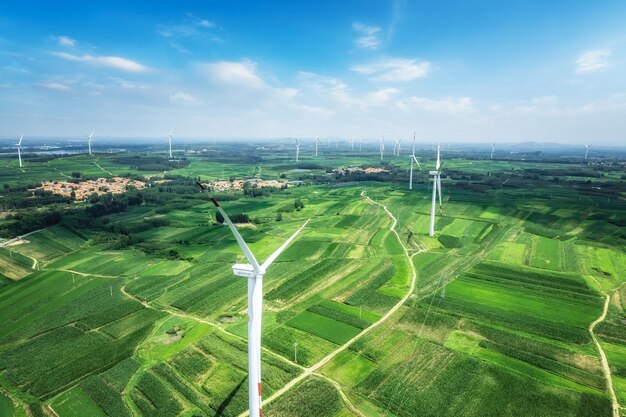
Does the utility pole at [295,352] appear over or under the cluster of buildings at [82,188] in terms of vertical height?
under

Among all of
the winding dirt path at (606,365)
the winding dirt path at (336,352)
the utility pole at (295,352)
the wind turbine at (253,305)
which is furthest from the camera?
the utility pole at (295,352)

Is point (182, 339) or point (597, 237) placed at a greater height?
point (597, 237)

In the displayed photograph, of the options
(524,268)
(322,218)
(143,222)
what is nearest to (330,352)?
(524,268)

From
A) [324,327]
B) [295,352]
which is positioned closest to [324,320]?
[324,327]

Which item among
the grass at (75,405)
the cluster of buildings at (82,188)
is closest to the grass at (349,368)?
the grass at (75,405)

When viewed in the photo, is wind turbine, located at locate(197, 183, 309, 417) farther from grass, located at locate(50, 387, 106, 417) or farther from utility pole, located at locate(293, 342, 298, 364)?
grass, located at locate(50, 387, 106, 417)

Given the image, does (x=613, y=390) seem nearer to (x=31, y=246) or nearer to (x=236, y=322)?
(x=236, y=322)

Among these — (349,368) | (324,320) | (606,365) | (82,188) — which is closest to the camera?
(349,368)

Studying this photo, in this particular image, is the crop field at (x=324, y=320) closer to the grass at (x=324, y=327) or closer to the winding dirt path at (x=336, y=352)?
the grass at (x=324, y=327)

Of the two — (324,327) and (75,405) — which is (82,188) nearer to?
(75,405)
